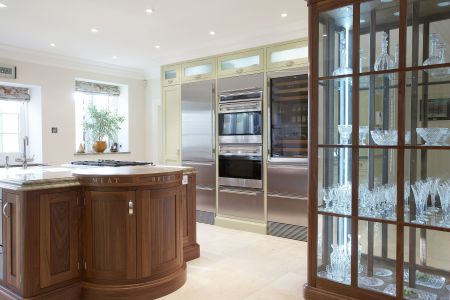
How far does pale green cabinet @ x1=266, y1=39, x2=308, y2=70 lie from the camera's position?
419 centimetres

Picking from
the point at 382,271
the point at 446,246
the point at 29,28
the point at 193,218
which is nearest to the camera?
the point at 446,246

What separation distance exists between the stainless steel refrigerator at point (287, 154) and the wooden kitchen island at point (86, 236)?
1.98m

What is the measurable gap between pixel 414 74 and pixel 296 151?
81.6 inches

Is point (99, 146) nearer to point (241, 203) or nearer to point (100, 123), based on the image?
point (100, 123)

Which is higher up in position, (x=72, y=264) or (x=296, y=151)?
(x=296, y=151)

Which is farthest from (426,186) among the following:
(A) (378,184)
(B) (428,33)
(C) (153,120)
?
(C) (153,120)

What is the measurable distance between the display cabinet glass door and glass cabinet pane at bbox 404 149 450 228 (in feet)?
6.22

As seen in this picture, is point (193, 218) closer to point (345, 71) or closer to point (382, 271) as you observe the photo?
point (382, 271)

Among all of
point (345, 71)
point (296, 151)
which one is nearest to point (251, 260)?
point (296, 151)

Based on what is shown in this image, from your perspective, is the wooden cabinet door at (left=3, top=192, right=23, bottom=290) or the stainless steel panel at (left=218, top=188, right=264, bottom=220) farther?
the stainless steel panel at (left=218, top=188, right=264, bottom=220)

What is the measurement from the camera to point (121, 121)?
6496 millimetres

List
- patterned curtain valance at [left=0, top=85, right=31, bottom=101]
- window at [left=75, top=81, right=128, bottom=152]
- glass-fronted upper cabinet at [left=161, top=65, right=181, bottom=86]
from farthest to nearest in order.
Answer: window at [left=75, top=81, right=128, bottom=152], glass-fronted upper cabinet at [left=161, top=65, right=181, bottom=86], patterned curtain valance at [left=0, top=85, right=31, bottom=101]

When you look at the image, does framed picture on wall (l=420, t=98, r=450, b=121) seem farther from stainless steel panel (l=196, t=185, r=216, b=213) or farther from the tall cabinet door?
the tall cabinet door

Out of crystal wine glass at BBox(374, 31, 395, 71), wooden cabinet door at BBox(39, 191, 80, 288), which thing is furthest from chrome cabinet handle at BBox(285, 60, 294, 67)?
wooden cabinet door at BBox(39, 191, 80, 288)
